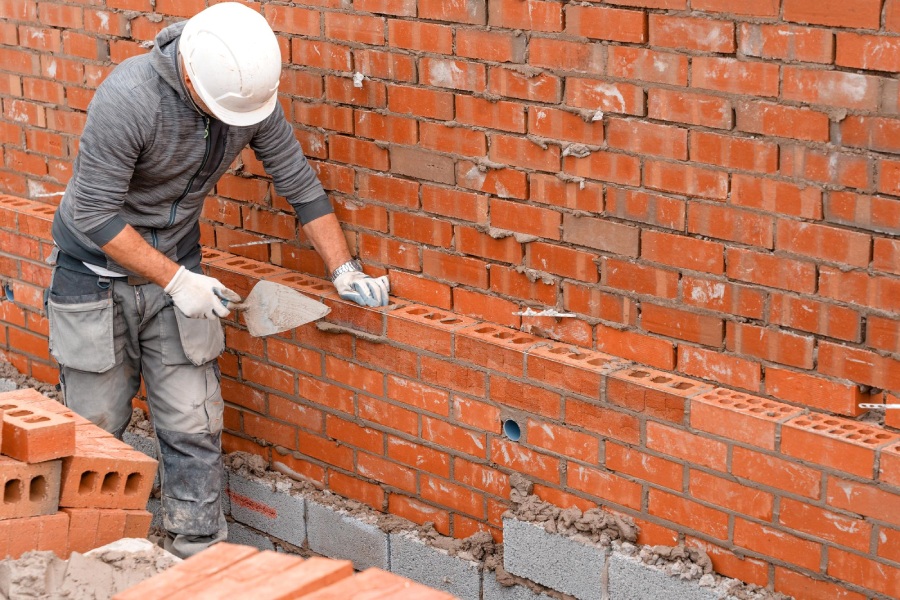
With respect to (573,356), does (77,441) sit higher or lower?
lower

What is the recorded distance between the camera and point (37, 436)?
354 cm

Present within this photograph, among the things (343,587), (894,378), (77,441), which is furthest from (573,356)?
(77,441)

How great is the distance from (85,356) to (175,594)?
175cm

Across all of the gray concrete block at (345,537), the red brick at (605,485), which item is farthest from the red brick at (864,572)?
the gray concrete block at (345,537)

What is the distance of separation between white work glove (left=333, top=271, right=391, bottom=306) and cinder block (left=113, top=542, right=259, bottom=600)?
1.43 metres

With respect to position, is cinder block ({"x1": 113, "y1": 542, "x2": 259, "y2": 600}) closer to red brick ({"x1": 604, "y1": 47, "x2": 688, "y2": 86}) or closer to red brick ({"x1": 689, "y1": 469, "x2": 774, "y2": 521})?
red brick ({"x1": 689, "y1": 469, "x2": 774, "y2": 521})

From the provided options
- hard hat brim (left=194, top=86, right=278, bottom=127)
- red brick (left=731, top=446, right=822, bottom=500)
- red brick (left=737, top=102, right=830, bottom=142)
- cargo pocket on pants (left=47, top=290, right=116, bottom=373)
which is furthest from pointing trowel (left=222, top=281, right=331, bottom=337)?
red brick (left=737, top=102, right=830, bottom=142)

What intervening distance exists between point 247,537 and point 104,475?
3.94 feet

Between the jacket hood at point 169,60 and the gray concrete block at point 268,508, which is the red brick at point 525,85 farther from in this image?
the gray concrete block at point 268,508

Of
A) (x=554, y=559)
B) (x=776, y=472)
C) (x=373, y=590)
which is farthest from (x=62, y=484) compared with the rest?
(x=776, y=472)

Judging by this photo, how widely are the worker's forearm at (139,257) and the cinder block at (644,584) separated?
5.55 ft

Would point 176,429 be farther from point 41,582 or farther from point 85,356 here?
point 41,582

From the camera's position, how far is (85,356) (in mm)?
4281

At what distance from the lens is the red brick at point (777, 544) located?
335cm
